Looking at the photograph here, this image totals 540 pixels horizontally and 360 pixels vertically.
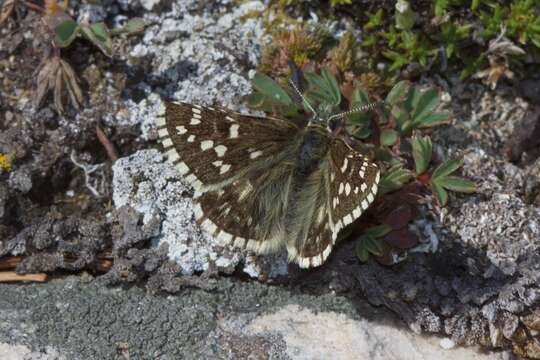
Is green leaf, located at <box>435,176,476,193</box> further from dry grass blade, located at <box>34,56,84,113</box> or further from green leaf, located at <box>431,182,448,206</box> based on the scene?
dry grass blade, located at <box>34,56,84,113</box>

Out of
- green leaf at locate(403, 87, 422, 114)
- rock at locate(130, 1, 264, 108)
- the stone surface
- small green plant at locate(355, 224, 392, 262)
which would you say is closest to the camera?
the stone surface

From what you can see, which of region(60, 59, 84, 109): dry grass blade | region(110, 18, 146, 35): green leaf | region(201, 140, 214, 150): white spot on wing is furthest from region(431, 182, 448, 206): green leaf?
region(60, 59, 84, 109): dry grass blade

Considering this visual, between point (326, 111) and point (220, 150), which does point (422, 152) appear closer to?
point (326, 111)

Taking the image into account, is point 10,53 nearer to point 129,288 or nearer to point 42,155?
point 42,155

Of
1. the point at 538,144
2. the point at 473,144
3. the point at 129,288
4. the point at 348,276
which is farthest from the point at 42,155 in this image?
the point at 538,144

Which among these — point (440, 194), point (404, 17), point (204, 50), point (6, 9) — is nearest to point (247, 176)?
point (440, 194)

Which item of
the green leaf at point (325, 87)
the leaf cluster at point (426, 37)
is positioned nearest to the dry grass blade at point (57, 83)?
the leaf cluster at point (426, 37)

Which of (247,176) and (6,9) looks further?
(6,9)
